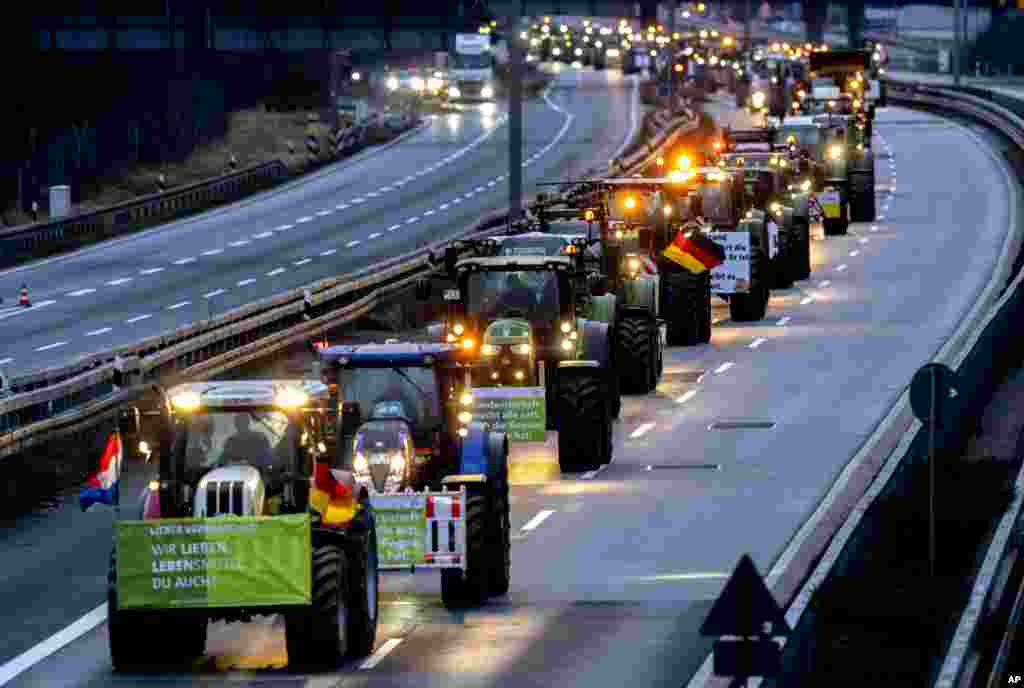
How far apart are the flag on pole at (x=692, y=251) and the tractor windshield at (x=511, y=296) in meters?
11.6

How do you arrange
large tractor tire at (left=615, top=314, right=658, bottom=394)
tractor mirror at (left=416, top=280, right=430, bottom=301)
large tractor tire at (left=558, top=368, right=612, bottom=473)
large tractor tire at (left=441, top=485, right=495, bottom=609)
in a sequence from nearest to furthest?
large tractor tire at (left=441, top=485, right=495, bottom=609) → large tractor tire at (left=558, top=368, right=612, bottom=473) → tractor mirror at (left=416, top=280, right=430, bottom=301) → large tractor tire at (left=615, top=314, right=658, bottom=394)

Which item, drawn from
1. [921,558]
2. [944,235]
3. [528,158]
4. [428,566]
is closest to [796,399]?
[921,558]

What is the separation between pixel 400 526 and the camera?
2403cm

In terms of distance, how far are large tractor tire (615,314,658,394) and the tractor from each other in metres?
A: 20.4

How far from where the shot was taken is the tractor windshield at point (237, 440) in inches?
838

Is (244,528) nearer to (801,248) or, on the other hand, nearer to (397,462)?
Result: (397,462)

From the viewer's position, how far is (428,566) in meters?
Answer: 24.2

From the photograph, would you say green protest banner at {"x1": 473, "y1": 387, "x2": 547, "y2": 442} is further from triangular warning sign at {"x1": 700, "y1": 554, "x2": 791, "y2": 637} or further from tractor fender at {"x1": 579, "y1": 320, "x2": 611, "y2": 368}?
triangular warning sign at {"x1": 700, "y1": 554, "x2": 791, "y2": 637}

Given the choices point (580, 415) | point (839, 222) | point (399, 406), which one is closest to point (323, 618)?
point (399, 406)

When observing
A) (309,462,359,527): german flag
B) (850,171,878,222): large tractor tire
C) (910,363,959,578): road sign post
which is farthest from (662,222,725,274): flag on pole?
(850,171,878,222): large tractor tire

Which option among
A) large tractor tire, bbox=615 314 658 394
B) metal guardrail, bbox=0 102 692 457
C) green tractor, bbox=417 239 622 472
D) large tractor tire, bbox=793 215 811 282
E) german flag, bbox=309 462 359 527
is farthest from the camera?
large tractor tire, bbox=793 215 811 282

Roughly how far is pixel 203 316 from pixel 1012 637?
36.5 metres

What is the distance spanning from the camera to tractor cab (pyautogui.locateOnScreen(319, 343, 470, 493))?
24.7 m

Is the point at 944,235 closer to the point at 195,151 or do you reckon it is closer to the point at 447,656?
the point at 195,151
